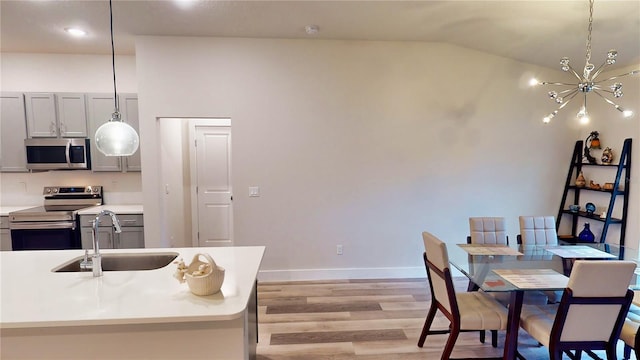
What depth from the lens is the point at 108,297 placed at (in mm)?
1648

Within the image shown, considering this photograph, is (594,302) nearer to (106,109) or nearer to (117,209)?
(117,209)

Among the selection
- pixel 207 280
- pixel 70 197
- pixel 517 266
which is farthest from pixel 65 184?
pixel 517 266

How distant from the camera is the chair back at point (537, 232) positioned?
3.27m

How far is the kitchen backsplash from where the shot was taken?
4.38 metres

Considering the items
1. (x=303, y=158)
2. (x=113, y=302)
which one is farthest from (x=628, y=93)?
(x=113, y=302)

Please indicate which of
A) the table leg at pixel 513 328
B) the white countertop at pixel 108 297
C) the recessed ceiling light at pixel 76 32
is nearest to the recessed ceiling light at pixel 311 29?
the recessed ceiling light at pixel 76 32

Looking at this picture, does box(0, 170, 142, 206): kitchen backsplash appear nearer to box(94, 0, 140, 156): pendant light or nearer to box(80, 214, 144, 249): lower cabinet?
box(80, 214, 144, 249): lower cabinet

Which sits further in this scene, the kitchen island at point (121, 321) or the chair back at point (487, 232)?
the chair back at point (487, 232)

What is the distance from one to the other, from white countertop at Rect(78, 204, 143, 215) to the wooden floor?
1.81 meters

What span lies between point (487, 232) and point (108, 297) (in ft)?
10.3

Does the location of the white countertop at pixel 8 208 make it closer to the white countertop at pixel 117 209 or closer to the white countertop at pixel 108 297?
A: the white countertop at pixel 117 209

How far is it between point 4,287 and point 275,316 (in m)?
2.06

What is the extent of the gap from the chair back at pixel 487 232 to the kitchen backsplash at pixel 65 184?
4168 mm

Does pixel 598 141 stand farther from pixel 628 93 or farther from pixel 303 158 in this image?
pixel 303 158
